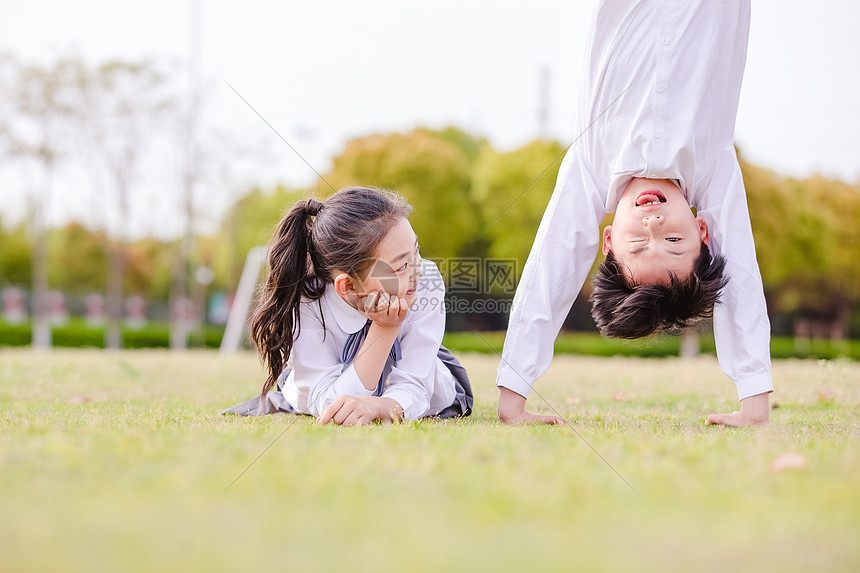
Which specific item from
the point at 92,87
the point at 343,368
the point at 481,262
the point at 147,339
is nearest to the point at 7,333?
the point at 147,339

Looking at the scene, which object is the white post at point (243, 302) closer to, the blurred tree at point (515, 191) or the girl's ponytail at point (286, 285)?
the blurred tree at point (515, 191)

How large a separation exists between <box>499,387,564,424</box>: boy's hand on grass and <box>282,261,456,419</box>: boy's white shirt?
0.98ft

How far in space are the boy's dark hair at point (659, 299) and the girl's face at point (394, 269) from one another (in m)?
0.88

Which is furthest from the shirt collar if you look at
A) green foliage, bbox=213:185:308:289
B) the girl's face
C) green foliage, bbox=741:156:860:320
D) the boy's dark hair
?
green foliage, bbox=741:156:860:320

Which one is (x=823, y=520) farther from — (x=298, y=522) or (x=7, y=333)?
(x=7, y=333)

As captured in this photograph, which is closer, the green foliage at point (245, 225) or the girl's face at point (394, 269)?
the girl's face at point (394, 269)

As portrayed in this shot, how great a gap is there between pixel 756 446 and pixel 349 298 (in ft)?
5.51

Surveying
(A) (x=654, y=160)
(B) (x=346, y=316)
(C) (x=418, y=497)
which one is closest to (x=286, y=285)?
(B) (x=346, y=316)

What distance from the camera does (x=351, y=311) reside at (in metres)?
3.39

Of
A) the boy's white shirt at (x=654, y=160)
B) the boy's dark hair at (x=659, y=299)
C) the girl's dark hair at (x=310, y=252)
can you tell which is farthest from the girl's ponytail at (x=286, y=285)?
the boy's dark hair at (x=659, y=299)

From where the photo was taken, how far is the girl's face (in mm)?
3145

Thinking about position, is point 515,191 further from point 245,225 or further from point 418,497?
point 418,497

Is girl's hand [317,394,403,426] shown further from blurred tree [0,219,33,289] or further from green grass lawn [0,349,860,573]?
blurred tree [0,219,33,289]

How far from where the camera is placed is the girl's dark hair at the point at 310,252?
10.6 feet
